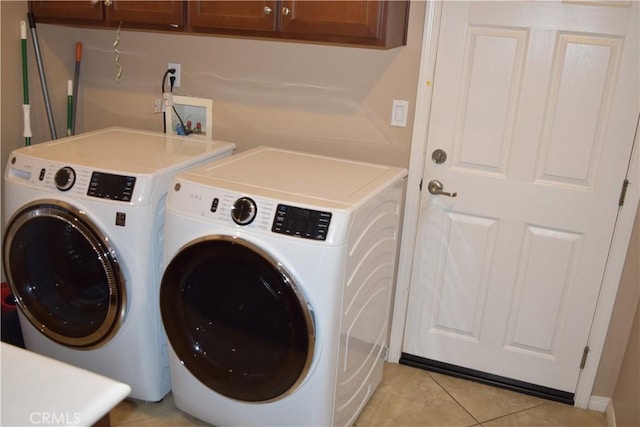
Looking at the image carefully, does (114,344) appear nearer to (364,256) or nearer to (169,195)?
(169,195)

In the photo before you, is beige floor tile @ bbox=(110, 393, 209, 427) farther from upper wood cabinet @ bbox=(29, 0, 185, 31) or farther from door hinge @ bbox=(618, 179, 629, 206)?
door hinge @ bbox=(618, 179, 629, 206)

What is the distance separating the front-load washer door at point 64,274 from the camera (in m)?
2.17

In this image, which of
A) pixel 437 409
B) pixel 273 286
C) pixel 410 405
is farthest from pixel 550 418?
pixel 273 286

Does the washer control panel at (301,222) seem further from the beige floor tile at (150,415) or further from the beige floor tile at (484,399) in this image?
the beige floor tile at (484,399)

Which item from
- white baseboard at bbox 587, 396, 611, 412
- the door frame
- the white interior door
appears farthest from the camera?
white baseboard at bbox 587, 396, 611, 412

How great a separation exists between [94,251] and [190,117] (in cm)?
98

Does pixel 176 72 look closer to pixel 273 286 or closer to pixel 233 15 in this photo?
pixel 233 15

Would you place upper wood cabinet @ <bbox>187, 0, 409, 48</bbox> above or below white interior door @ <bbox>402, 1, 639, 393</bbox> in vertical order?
above

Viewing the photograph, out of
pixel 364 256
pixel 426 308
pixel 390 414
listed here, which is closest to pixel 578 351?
pixel 426 308

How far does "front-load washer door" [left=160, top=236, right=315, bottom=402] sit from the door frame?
2.91ft

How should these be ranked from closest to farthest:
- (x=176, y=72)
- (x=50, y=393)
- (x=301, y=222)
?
1. (x=50, y=393)
2. (x=301, y=222)
3. (x=176, y=72)

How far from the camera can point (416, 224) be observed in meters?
2.63

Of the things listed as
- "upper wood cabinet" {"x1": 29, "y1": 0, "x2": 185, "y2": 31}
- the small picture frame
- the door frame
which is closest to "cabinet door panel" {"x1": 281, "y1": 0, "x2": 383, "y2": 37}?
the door frame

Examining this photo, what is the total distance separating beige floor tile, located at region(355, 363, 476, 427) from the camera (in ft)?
8.04
